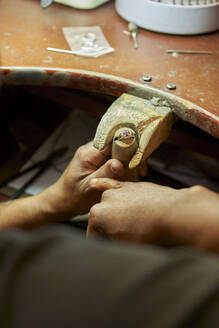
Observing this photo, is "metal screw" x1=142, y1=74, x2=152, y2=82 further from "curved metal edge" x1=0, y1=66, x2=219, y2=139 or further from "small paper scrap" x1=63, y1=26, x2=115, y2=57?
"small paper scrap" x1=63, y1=26, x2=115, y2=57

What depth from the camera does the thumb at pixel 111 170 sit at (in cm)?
113

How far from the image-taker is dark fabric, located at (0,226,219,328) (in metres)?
0.42

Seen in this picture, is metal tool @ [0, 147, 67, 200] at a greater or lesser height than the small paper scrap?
lesser

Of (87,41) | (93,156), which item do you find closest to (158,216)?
(93,156)

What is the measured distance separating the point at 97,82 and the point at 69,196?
0.41m

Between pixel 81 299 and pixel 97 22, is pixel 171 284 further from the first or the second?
pixel 97 22

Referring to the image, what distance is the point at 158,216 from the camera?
0.88 metres

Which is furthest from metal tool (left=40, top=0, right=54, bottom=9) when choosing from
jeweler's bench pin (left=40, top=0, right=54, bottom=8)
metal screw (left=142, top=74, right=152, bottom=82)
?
metal screw (left=142, top=74, right=152, bottom=82)

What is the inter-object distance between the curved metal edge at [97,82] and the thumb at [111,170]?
10.2 inches

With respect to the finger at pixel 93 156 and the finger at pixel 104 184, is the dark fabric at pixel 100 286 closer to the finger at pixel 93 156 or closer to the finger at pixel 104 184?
the finger at pixel 104 184

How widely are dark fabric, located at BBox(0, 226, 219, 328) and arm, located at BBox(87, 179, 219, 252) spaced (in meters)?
0.32

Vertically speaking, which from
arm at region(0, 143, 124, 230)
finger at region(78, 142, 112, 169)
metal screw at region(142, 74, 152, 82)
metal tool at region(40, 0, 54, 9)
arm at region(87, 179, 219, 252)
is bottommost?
arm at region(0, 143, 124, 230)

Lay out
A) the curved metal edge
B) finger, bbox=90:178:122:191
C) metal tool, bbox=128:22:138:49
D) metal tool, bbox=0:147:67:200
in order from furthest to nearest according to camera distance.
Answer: metal tool, bbox=0:147:67:200
metal tool, bbox=128:22:138:49
the curved metal edge
finger, bbox=90:178:122:191

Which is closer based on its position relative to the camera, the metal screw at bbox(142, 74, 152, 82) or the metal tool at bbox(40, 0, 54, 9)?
the metal screw at bbox(142, 74, 152, 82)
